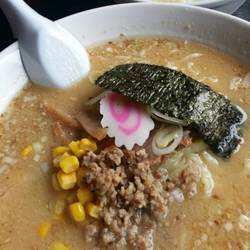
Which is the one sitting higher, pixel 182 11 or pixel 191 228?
pixel 182 11

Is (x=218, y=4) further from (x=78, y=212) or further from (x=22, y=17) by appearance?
(x=78, y=212)

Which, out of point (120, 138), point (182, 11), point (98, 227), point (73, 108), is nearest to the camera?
point (98, 227)

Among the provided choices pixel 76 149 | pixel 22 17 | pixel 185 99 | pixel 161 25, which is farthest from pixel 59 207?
pixel 161 25

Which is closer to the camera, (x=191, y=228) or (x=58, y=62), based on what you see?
(x=191, y=228)

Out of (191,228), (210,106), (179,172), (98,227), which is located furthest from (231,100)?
(98,227)

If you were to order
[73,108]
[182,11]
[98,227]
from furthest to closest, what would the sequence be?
[182,11]
[73,108]
[98,227]

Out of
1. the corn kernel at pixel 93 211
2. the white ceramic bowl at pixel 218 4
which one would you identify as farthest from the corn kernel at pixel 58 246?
the white ceramic bowl at pixel 218 4

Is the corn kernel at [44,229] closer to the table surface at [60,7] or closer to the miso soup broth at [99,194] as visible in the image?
the miso soup broth at [99,194]

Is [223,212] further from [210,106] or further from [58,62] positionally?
[58,62]
